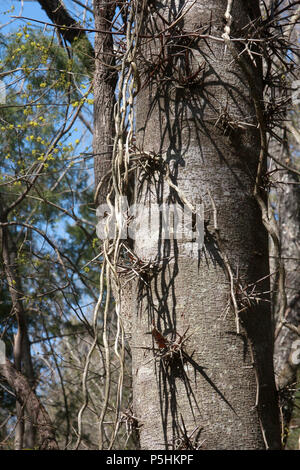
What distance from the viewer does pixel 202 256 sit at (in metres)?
1.47

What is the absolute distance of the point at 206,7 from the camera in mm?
1666

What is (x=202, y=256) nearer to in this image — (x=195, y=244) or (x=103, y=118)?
(x=195, y=244)

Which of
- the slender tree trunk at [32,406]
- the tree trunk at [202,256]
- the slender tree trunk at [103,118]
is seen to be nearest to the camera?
the tree trunk at [202,256]

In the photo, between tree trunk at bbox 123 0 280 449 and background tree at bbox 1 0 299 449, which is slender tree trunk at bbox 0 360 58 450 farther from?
tree trunk at bbox 123 0 280 449

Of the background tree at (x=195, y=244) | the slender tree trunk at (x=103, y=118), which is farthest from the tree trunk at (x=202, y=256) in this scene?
the slender tree trunk at (x=103, y=118)

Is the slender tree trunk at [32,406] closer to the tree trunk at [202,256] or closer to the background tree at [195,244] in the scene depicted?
the background tree at [195,244]

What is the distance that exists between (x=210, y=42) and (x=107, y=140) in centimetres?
144

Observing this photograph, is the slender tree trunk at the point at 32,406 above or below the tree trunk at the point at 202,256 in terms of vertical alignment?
below

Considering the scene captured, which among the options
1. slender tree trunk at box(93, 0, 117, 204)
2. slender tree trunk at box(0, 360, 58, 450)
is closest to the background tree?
slender tree trunk at box(93, 0, 117, 204)

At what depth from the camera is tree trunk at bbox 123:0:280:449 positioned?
4.46ft

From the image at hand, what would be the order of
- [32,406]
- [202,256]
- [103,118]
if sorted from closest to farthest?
[202,256] → [103,118] → [32,406]

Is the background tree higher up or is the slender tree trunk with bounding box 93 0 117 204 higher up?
the slender tree trunk with bounding box 93 0 117 204

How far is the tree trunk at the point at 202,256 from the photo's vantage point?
53.5 inches

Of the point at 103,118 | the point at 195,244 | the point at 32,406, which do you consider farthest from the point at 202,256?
the point at 32,406
